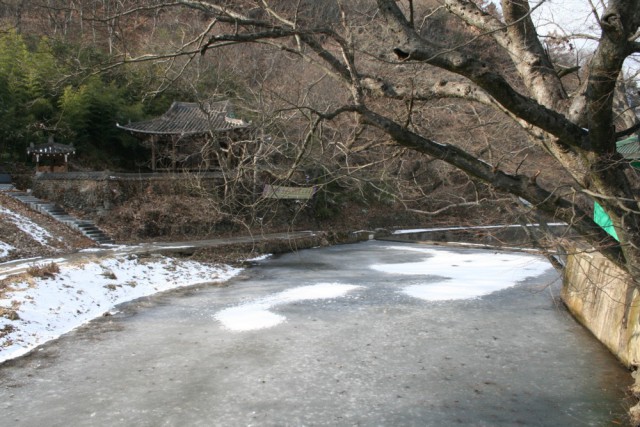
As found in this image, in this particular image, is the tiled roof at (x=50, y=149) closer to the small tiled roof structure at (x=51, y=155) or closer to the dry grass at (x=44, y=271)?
the small tiled roof structure at (x=51, y=155)

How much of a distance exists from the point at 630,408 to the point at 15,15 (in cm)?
3615

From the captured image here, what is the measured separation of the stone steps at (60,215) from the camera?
1917cm

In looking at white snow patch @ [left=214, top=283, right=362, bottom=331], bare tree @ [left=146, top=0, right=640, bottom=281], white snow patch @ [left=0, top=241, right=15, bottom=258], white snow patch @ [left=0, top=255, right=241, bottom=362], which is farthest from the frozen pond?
white snow patch @ [left=0, top=241, right=15, bottom=258]

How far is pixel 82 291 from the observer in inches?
485

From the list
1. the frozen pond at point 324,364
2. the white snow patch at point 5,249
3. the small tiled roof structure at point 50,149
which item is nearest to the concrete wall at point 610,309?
the frozen pond at point 324,364

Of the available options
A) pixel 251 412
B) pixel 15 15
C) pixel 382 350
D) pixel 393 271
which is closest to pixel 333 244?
pixel 393 271

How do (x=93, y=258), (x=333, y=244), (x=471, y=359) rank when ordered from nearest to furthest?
1. (x=471, y=359)
2. (x=93, y=258)
3. (x=333, y=244)

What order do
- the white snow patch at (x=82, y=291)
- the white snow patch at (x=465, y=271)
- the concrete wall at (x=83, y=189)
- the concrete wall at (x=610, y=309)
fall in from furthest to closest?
the concrete wall at (x=83, y=189) < the white snow patch at (x=465, y=271) < the white snow patch at (x=82, y=291) < the concrete wall at (x=610, y=309)

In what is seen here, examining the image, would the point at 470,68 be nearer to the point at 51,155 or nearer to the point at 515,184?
the point at 515,184

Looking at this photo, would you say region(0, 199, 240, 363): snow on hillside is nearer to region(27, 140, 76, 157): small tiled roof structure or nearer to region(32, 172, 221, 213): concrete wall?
region(32, 172, 221, 213): concrete wall

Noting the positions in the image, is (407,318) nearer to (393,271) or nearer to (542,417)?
(542,417)

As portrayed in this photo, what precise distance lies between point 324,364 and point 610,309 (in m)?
5.25

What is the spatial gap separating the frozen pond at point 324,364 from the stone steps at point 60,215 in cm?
686

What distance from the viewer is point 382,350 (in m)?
9.00
